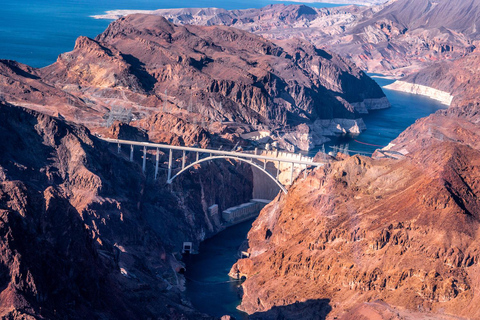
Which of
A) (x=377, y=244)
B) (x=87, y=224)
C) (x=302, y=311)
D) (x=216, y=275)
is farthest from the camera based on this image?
(x=216, y=275)

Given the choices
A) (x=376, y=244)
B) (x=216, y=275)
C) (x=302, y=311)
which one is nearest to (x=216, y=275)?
(x=216, y=275)

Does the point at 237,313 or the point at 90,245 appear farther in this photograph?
the point at 237,313

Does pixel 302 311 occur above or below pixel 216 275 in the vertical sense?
above

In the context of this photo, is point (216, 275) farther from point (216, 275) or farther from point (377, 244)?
point (377, 244)

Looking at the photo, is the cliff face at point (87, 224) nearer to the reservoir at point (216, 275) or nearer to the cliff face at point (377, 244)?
the reservoir at point (216, 275)

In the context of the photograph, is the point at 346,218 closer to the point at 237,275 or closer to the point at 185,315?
→ the point at 237,275

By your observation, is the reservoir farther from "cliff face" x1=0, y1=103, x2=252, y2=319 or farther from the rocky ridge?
the rocky ridge

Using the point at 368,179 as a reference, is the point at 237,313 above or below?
below

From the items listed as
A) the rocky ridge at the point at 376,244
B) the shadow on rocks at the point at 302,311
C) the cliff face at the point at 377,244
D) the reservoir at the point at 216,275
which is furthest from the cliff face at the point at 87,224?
the cliff face at the point at 377,244

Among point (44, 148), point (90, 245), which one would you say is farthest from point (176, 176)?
point (90, 245)
